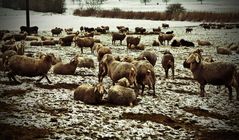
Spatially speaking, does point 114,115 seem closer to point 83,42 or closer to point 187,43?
point 83,42

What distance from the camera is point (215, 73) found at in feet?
33.7

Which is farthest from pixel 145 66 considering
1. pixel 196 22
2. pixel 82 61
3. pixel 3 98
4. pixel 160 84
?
pixel 196 22

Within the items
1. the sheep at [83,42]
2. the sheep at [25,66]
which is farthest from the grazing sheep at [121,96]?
the sheep at [83,42]

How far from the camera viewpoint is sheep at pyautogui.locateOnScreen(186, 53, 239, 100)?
1014 centimetres

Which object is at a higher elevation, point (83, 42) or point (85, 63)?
point (83, 42)

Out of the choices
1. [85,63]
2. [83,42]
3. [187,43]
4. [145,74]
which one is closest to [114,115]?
[145,74]

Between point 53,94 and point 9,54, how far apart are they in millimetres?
4015

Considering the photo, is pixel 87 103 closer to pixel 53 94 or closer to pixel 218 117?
pixel 53 94

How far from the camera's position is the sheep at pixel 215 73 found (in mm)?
Answer: 10141

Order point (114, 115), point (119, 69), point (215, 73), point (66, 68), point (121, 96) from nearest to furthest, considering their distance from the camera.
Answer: point (114, 115)
point (121, 96)
point (215, 73)
point (119, 69)
point (66, 68)

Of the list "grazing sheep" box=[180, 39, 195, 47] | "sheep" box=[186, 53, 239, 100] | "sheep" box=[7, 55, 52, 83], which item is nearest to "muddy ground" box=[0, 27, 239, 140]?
"sheep" box=[7, 55, 52, 83]

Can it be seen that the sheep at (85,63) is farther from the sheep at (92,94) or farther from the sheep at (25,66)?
the sheep at (92,94)

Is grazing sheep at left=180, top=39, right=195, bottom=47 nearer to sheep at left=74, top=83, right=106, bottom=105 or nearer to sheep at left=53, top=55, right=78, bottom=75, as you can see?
sheep at left=53, top=55, right=78, bottom=75

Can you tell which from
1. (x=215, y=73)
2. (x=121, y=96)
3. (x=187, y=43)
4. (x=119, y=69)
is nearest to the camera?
(x=121, y=96)
